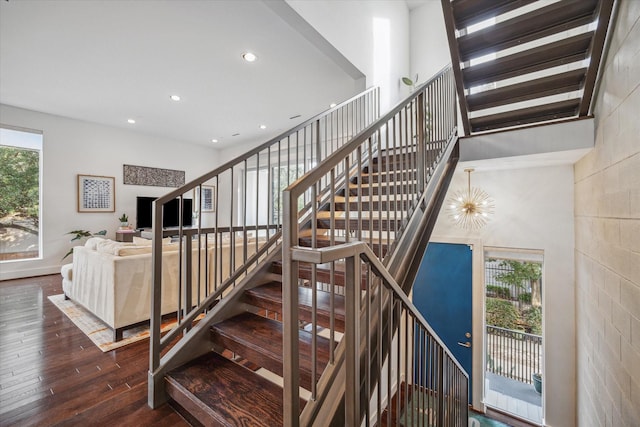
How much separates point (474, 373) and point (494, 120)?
11.2 feet

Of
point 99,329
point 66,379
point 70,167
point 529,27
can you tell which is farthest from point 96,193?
point 529,27

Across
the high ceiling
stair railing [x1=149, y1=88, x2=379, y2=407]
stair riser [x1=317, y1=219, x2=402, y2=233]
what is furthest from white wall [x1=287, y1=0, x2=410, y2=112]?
stair riser [x1=317, y1=219, x2=402, y2=233]

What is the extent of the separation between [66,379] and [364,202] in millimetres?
2615

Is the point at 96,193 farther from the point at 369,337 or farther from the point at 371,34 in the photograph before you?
the point at 369,337

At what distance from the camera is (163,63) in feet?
12.4

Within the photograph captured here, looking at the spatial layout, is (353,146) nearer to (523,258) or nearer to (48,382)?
(48,382)

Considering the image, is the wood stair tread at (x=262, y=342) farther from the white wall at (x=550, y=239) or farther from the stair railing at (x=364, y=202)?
the white wall at (x=550, y=239)

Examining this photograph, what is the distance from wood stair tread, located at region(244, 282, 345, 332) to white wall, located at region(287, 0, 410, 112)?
2.44 metres

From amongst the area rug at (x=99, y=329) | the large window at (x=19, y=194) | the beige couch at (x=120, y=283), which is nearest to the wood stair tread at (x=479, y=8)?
the beige couch at (x=120, y=283)

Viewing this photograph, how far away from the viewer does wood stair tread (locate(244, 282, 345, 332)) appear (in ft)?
5.34

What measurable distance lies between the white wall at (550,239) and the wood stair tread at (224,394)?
314 cm

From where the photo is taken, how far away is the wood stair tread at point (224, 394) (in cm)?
137

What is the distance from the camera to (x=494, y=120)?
2.97 meters

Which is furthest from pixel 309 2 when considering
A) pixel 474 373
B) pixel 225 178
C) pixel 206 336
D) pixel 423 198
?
pixel 225 178
